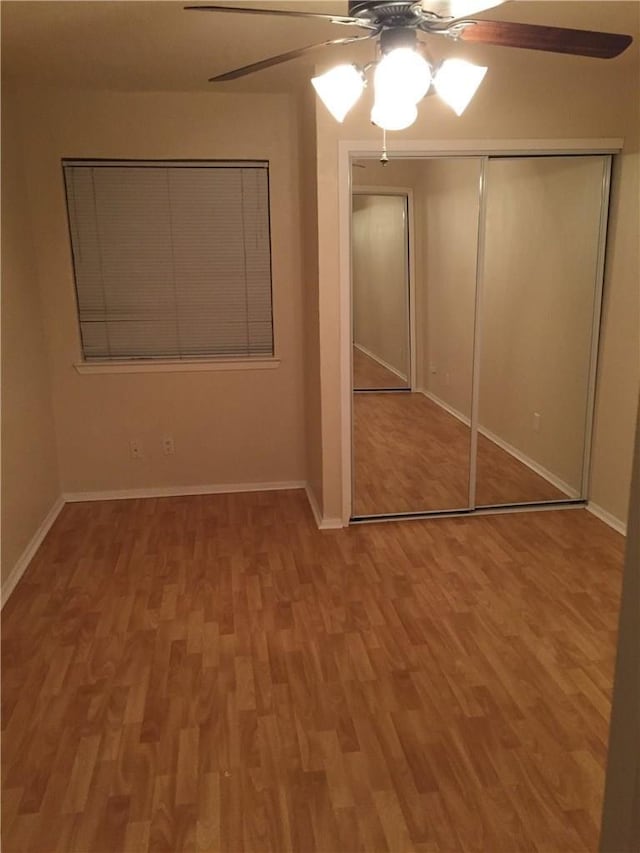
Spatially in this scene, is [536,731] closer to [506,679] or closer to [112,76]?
[506,679]

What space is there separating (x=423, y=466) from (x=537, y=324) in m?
1.13

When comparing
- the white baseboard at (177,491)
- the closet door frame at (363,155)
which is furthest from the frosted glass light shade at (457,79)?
the white baseboard at (177,491)

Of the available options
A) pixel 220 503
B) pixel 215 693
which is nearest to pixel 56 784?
pixel 215 693

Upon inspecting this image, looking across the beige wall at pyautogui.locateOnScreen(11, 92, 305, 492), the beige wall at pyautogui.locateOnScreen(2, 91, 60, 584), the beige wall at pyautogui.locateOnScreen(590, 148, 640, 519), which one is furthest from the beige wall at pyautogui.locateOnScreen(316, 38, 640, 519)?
the beige wall at pyautogui.locateOnScreen(2, 91, 60, 584)

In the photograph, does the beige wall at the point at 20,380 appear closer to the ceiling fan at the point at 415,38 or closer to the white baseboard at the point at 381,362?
the white baseboard at the point at 381,362

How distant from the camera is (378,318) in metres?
3.61

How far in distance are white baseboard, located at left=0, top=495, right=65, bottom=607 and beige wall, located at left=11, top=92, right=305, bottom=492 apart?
25cm

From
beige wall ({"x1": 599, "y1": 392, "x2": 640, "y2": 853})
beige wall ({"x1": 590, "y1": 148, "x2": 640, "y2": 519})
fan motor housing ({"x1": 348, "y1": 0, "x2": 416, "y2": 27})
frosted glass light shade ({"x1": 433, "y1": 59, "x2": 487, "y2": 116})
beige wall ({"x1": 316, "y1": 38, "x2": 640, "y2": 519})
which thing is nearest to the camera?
beige wall ({"x1": 599, "y1": 392, "x2": 640, "y2": 853})

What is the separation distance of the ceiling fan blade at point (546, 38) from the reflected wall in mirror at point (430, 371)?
153 cm

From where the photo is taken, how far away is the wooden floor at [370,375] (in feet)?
11.7

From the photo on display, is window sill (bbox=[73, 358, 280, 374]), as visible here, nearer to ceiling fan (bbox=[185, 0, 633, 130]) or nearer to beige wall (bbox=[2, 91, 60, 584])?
beige wall (bbox=[2, 91, 60, 584])

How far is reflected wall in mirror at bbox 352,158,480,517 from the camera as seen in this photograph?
347 cm

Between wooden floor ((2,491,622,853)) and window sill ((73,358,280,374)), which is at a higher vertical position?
window sill ((73,358,280,374))

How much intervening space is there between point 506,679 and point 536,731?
0.27m
